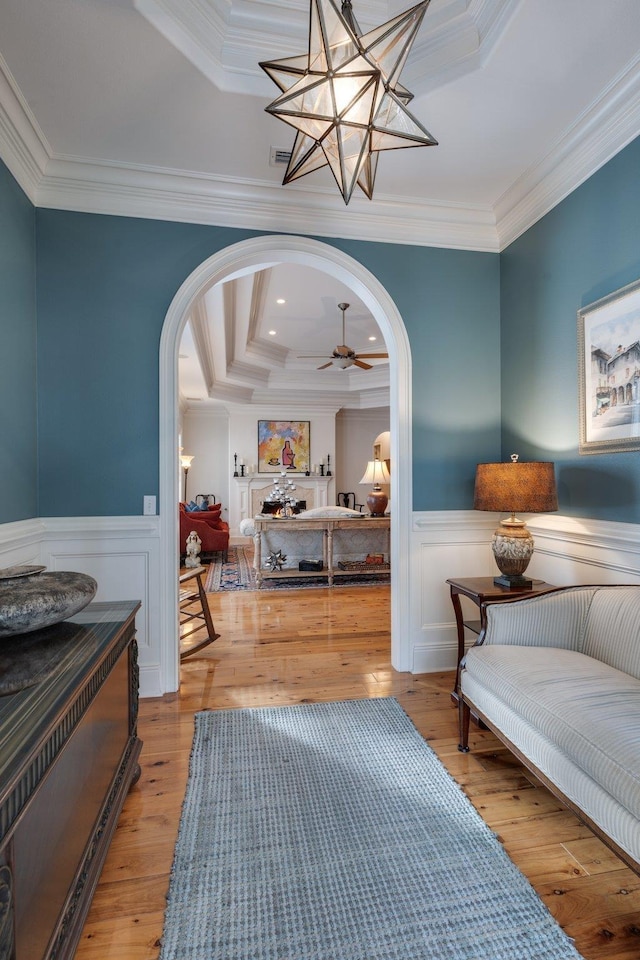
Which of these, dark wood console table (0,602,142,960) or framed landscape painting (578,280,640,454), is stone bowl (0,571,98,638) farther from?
framed landscape painting (578,280,640,454)

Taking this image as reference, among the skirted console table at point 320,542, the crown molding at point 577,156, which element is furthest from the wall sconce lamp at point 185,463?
the crown molding at point 577,156

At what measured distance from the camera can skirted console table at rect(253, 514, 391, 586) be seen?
5559mm

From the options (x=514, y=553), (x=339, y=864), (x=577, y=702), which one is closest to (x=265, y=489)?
(x=514, y=553)

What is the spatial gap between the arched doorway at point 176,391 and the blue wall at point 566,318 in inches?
29.2

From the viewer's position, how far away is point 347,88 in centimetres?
160

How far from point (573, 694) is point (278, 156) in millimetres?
2968

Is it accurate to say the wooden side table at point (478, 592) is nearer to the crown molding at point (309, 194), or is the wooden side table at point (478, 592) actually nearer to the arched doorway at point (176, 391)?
the arched doorway at point (176, 391)

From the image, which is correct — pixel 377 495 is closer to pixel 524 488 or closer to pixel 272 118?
pixel 524 488

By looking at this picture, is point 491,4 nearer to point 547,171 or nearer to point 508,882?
point 547,171

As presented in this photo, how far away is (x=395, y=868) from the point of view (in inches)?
59.4

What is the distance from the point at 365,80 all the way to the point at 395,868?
2.65 metres

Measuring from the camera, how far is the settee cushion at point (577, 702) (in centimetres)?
127

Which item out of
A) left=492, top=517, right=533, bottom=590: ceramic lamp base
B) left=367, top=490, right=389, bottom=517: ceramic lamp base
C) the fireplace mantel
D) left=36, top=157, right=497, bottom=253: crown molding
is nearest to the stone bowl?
left=492, top=517, right=533, bottom=590: ceramic lamp base

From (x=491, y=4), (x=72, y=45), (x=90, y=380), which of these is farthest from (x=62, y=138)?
(x=491, y=4)
